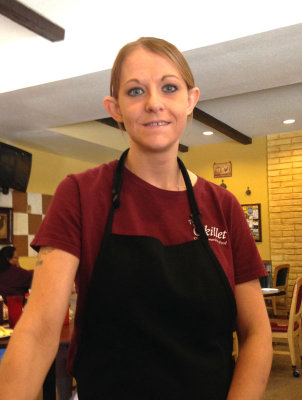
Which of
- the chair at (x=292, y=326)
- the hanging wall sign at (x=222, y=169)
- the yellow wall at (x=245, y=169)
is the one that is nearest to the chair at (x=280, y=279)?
the yellow wall at (x=245, y=169)

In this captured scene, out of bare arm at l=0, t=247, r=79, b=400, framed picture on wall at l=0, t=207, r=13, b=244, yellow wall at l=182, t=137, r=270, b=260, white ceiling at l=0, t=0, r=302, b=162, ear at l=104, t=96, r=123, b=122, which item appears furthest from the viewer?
yellow wall at l=182, t=137, r=270, b=260

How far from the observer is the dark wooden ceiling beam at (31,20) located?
3.56m

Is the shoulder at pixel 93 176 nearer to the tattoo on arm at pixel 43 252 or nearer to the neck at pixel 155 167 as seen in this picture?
the neck at pixel 155 167

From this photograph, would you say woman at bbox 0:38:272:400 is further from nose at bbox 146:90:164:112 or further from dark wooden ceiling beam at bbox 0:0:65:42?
dark wooden ceiling beam at bbox 0:0:65:42

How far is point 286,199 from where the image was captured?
7789 millimetres

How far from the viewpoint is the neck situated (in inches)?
39.3

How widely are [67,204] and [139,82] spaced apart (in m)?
0.28

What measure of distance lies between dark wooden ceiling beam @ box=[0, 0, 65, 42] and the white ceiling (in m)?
0.06

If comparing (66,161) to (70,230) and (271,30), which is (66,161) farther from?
(70,230)

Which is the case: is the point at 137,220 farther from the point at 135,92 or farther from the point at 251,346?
the point at 251,346

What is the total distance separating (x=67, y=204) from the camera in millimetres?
912

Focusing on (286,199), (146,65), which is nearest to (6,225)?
(286,199)

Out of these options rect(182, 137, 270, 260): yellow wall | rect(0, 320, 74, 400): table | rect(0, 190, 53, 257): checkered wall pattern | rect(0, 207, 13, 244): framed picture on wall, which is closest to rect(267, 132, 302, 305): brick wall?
rect(182, 137, 270, 260): yellow wall

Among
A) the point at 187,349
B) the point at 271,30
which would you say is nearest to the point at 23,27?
the point at 271,30
